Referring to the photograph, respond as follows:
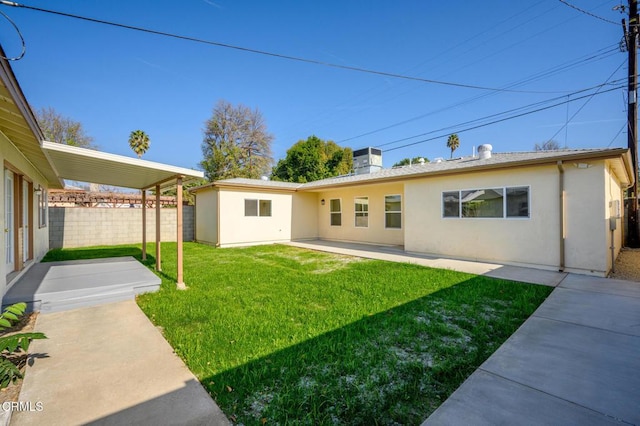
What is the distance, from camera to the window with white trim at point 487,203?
7.55m

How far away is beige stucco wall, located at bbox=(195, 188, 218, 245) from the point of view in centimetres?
1254

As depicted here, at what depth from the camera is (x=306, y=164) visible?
29.6 meters

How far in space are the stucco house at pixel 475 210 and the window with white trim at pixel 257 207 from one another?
Result: 5 centimetres

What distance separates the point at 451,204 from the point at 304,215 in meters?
7.64

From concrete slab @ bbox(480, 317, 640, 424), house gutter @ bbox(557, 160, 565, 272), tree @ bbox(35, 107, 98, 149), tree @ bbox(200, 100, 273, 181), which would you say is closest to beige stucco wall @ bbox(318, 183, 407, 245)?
house gutter @ bbox(557, 160, 565, 272)

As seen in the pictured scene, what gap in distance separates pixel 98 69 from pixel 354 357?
622 inches

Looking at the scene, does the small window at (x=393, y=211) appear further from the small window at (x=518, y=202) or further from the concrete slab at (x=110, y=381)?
the concrete slab at (x=110, y=381)

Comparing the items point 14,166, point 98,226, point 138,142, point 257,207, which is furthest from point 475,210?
point 138,142

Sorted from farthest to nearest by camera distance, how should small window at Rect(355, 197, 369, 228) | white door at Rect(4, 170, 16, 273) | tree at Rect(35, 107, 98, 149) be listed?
tree at Rect(35, 107, 98, 149)
small window at Rect(355, 197, 369, 228)
white door at Rect(4, 170, 16, 273)

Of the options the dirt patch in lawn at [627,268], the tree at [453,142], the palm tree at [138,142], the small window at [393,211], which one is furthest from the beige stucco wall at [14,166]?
the tree at [453,142]

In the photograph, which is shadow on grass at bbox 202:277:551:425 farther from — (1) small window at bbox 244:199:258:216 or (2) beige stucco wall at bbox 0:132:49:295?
(1) small window at bbox 244:199:258:216

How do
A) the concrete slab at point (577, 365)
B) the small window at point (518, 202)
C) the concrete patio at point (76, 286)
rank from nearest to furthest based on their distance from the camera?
the concrete slab at point (577, 365), the concrete patio at point (76, 286), the small window at point (518, 202)

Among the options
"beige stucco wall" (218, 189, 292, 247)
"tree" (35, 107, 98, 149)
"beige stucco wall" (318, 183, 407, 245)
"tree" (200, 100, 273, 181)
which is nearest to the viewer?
"beige stucco wall" (318, 183, 407, 245)

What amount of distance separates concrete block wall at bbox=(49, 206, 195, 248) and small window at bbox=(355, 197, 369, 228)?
9.60 metres
